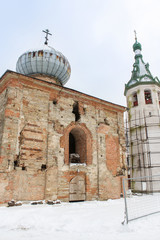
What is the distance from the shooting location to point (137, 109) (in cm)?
1945

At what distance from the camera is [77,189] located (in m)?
10.4

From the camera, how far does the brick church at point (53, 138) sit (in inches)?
356

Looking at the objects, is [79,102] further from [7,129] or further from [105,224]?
[105,224]

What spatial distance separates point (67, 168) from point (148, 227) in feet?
19.8

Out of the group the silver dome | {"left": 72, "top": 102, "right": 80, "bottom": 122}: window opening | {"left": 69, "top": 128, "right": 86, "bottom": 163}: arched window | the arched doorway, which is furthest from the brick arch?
the silver dome

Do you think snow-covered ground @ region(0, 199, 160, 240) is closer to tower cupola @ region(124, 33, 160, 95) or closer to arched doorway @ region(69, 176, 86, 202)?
arched doorway @ region(69, 176, 86, 202)

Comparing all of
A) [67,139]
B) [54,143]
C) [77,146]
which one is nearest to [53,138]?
[54,143]

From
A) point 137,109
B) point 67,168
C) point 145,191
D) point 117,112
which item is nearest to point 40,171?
point 67,168

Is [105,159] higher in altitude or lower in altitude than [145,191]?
higher

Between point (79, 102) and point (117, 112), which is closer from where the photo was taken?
point (79, 102)

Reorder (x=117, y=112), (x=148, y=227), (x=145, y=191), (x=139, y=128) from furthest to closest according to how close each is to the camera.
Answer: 1. (x=139, y=128)
2. (x=145, y=191)
3. (x=117, y=112)
4. (x=148, y=227)

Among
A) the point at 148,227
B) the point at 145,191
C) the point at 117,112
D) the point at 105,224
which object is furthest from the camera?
the point at 145,191

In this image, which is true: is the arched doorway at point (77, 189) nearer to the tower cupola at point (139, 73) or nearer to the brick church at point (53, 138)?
the brick church at point (53, 138)

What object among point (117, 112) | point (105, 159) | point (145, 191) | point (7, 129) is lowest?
point (145, 191)
